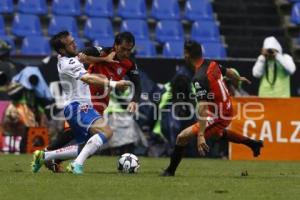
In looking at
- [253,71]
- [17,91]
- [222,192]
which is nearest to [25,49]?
[17,91]

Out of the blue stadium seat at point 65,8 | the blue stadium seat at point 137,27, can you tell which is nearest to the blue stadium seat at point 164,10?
the blue stadium seat at point 137,27

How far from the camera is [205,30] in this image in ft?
79.3

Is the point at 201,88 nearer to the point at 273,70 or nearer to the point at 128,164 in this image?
the point at 128,164

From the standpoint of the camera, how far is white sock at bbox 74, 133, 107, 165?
434 inches

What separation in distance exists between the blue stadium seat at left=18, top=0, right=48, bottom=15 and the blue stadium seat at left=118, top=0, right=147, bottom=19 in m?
2.14

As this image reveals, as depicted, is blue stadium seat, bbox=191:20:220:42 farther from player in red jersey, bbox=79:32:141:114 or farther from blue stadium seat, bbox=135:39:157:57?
player in red jersey, bbox=79:32:141:114

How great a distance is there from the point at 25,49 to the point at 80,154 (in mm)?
11271

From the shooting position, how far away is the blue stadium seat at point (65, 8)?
2348 centimetres

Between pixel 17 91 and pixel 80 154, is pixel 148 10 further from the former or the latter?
pixel 80 154

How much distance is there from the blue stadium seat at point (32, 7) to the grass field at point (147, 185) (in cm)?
1052

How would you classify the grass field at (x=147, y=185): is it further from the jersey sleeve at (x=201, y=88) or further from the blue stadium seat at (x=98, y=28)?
the blue stadium seat at (x=98, y=28)

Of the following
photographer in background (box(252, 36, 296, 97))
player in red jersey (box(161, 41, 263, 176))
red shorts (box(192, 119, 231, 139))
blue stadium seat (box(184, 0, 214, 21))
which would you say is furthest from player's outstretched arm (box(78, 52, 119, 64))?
blue stadium seat (box(184, 0, 214, 21))

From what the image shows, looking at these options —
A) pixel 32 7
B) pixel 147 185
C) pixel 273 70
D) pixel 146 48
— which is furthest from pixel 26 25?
pixel 147 185

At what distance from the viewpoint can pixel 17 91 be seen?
18.6 m
